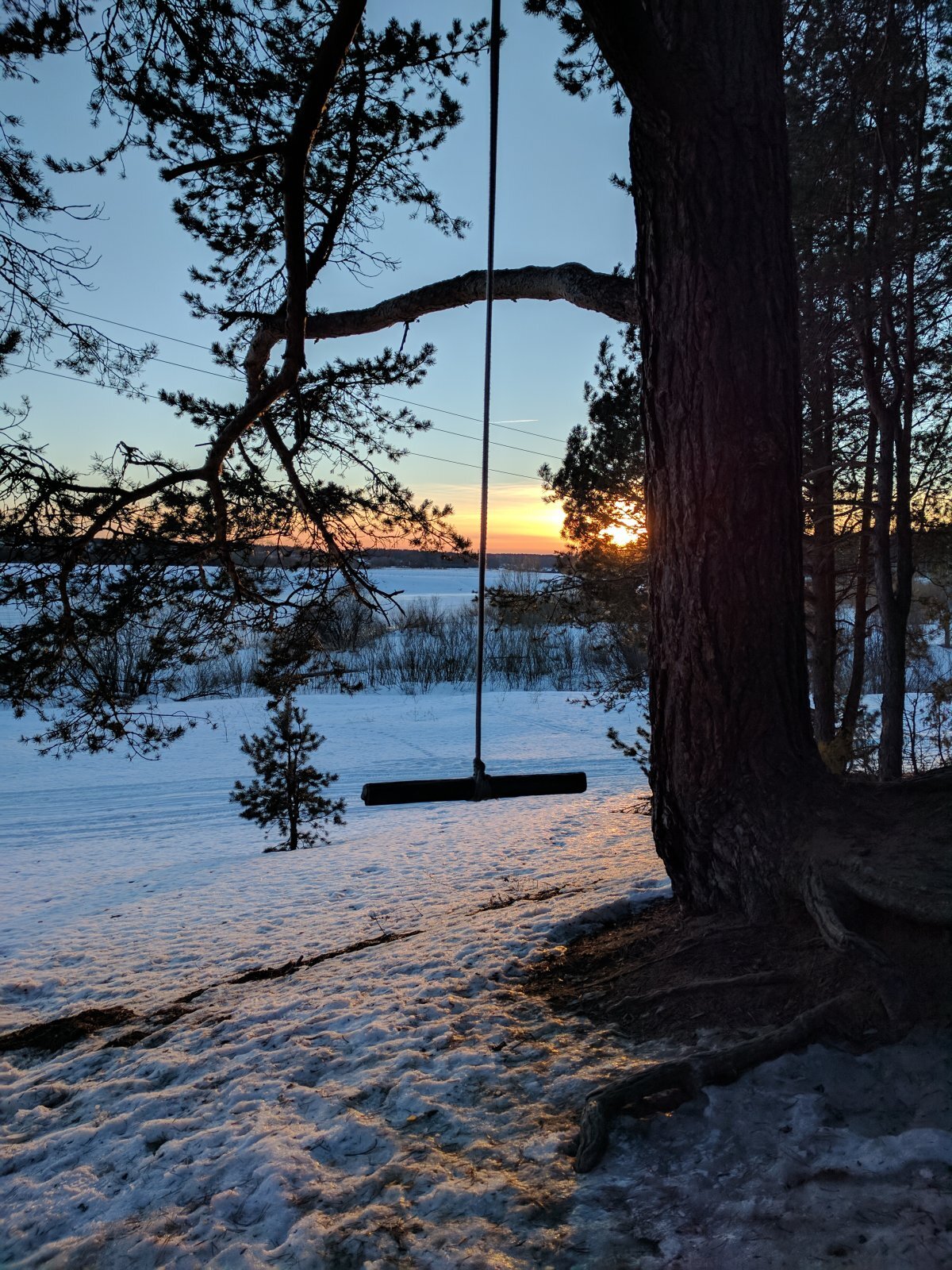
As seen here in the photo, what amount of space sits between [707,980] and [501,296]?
3433mm

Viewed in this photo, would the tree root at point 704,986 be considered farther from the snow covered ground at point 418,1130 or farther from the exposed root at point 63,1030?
the exposed root at point 63,1030

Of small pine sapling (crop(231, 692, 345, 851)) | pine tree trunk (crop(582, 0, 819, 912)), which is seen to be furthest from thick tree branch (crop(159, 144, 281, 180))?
small pine sapling (crop(231, 692, 345, 851))

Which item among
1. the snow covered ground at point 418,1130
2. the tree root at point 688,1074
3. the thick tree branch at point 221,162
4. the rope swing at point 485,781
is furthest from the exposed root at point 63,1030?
the thick tree branch at point 221,162

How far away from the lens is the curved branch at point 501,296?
3.65 meters

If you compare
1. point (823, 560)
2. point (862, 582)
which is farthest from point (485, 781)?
point (862, 582)

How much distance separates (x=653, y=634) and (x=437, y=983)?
1.53 m

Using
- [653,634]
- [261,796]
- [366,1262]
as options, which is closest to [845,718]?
[261,796]

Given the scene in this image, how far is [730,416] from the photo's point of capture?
8.66 feet

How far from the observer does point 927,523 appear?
820cm

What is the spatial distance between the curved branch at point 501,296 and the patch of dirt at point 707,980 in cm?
260

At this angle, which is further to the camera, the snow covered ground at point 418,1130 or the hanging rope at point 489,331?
the hanging rope at point 489,331

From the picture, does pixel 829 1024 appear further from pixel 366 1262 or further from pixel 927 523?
pixel 927 523

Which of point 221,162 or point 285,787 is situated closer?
point 221,162

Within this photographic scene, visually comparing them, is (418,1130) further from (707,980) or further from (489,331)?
(489,331)
